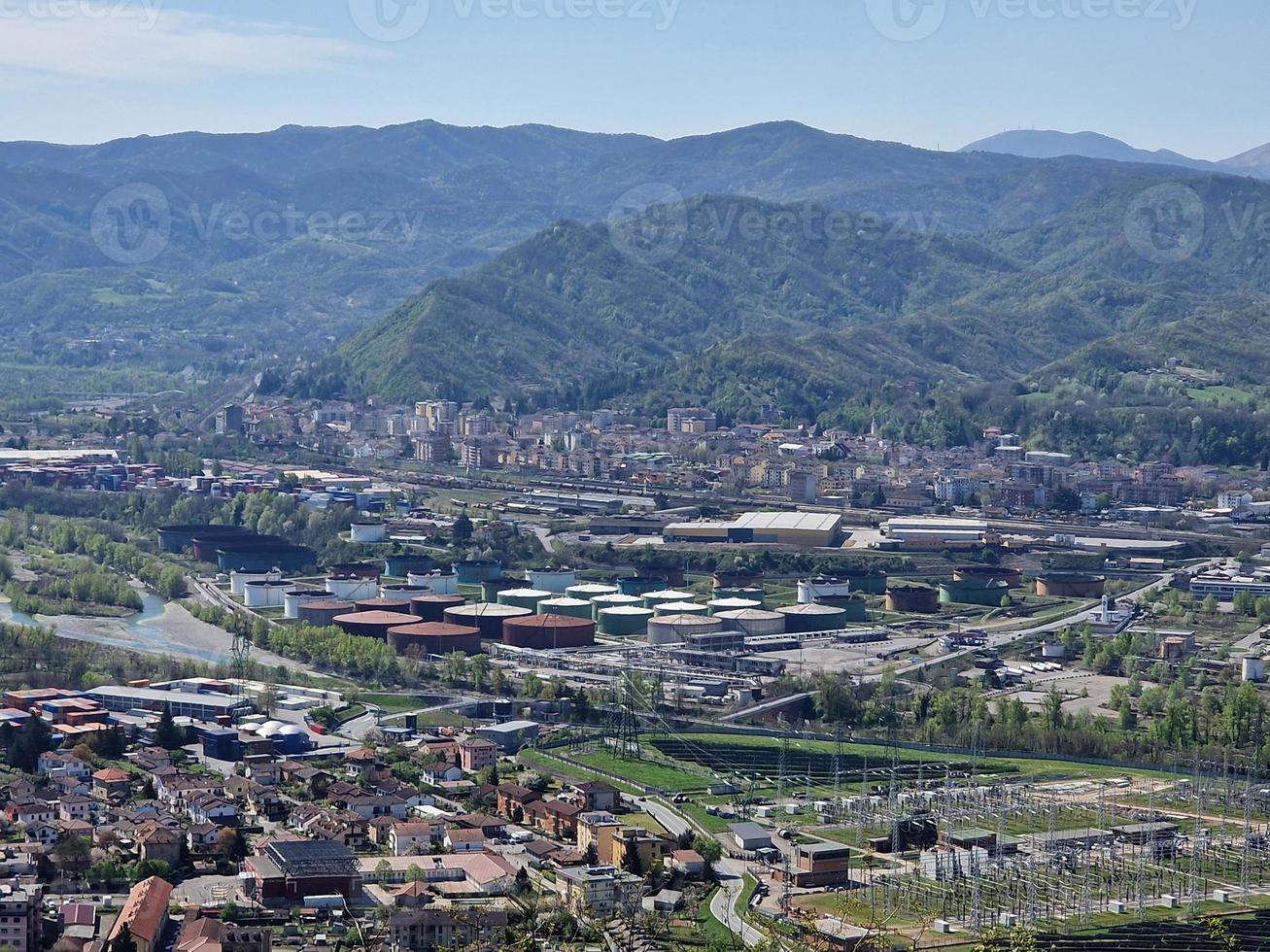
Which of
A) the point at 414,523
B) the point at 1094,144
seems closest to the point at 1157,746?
the point at 414,523

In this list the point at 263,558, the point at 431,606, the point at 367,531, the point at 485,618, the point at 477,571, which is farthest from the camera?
the point at 367,531

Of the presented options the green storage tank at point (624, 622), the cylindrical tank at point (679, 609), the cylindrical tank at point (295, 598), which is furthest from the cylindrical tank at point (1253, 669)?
the cylindrical tank at point (295, 598)

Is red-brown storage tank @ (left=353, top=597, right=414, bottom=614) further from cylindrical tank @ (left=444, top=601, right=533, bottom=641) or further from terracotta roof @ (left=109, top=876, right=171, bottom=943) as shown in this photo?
terracotta roof @ (left=109, top=876, right=171, bottom=943)

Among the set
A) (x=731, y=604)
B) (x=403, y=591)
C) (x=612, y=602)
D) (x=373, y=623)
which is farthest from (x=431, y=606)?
(x=731, y=604)

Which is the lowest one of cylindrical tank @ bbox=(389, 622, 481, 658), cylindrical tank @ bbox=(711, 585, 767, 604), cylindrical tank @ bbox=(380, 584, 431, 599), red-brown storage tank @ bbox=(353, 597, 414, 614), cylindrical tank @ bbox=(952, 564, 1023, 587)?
cylindrical tank @ bbox=(389, 622, 481, 658)

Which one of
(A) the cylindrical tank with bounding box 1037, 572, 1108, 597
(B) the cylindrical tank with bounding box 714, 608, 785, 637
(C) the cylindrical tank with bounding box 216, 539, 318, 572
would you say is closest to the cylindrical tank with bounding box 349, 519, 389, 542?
(C) the cylindrical tank with bounding box 216, 539, 318, 572

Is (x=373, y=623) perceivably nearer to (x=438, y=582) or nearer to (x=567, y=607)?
(x=567, y=607)

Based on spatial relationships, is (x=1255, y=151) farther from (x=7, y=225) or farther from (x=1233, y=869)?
(x=1233, y=869)
